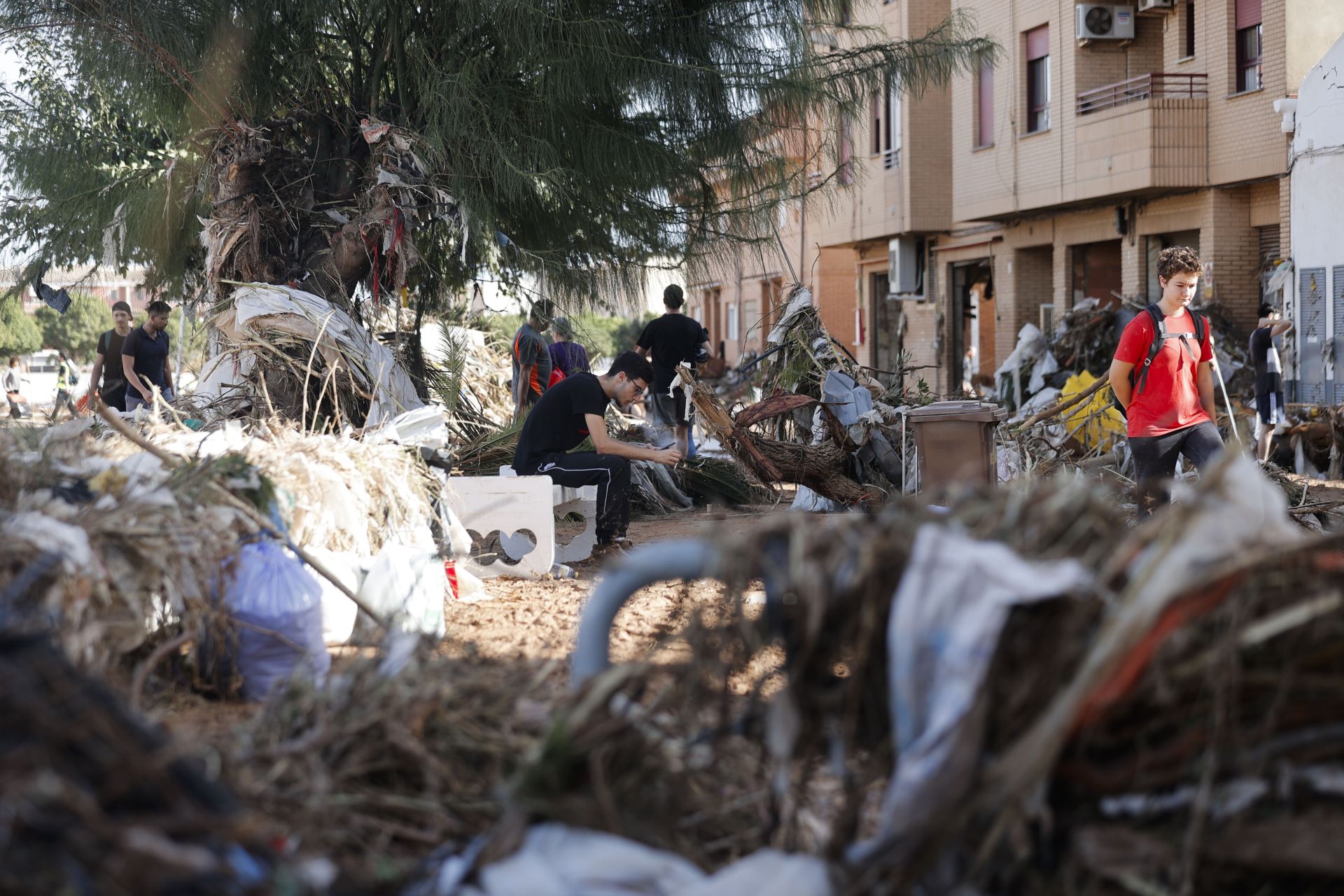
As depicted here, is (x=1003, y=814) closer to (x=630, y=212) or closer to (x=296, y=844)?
(x=296, y=844)

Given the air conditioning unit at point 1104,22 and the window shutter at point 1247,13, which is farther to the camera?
the air conditioning unit at point 1104,22

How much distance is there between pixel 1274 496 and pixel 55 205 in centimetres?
1332

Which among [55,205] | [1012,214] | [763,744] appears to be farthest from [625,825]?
[1012,214]

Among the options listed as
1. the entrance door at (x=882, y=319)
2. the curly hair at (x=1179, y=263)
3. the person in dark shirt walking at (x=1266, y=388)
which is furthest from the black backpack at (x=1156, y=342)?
the entrance door at (x=882, y=319)

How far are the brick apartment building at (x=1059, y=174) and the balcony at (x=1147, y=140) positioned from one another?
Result: 3 centimetres

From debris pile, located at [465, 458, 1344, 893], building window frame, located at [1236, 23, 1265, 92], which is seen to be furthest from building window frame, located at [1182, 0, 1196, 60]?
debris pile, located at [465, 458, 1344, 893]

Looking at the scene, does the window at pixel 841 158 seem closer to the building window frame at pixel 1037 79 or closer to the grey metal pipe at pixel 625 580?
the grey metal pipe at pixel 625 580

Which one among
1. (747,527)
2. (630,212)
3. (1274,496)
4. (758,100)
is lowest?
(747,527)

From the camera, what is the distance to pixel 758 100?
12062mm

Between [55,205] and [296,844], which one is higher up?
[55,205]

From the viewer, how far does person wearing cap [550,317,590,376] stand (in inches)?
487

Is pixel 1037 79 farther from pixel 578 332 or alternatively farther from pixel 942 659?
pixel 942 659

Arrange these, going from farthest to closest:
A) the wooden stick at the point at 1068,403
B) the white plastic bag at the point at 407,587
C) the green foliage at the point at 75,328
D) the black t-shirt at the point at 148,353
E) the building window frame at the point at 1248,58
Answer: the green foliage at the point at 75,328, the building window frame at the point at 1248,58, the black t-shirt at the point at 148,353, the wooden stick at the point at 1068,403, the white plastic bag at the point at 407,587

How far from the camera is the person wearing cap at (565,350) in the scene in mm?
12375
